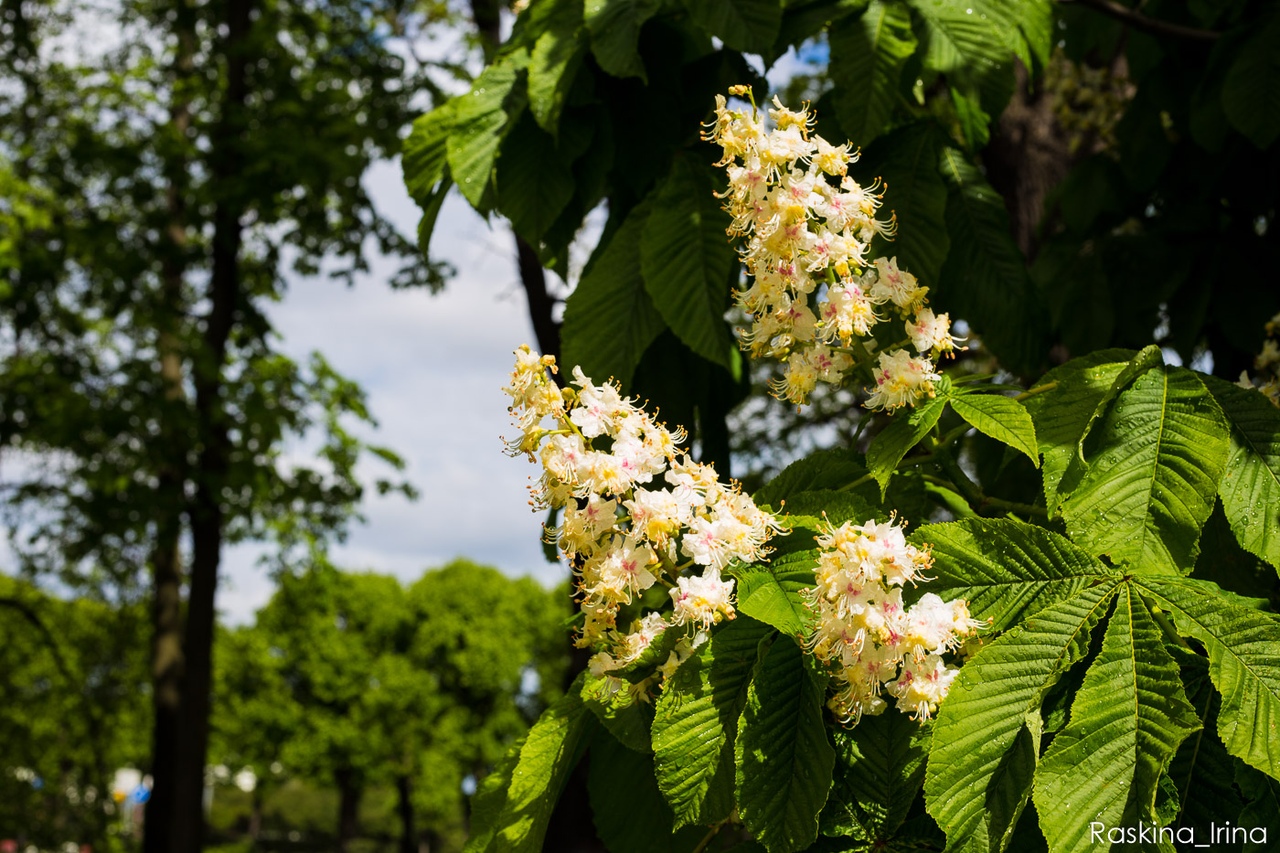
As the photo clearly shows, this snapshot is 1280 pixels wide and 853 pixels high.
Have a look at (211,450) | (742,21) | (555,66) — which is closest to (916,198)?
(742,21)

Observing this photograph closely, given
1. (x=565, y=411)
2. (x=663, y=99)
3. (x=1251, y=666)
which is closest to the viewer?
(x=1251, y=666)

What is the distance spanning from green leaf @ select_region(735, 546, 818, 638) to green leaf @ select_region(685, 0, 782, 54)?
3.31ft

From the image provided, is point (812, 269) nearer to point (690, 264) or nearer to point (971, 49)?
point (690, 264)

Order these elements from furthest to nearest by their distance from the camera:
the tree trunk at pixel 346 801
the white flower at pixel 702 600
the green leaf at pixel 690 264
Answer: the tree trunk at pixel 346 801
the green leaf at pixel 690 264
the white flower at pixel 702 600

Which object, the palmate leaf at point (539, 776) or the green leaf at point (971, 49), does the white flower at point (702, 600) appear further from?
the green leaf at point (971, 49)

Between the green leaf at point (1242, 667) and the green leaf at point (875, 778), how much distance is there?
0.32 metres

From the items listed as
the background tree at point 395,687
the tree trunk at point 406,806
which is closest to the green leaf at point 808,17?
the background tree at point 395,687

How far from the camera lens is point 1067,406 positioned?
1.58 metres

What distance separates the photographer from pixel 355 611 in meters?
34.1

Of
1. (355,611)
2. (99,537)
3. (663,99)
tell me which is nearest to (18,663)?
(99,537)

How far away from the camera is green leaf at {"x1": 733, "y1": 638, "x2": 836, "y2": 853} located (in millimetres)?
1276

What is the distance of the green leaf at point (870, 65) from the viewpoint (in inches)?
85.4

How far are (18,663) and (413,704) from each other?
53.5 feet

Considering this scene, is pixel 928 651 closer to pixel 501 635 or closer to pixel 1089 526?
pixel 1089 526
